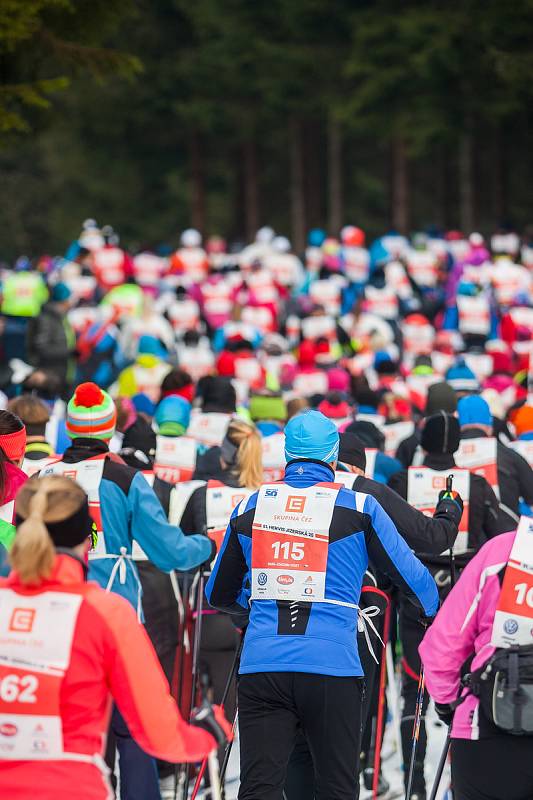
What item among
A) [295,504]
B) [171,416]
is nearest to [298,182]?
[171,416]

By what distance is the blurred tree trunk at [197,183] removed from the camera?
41.7m

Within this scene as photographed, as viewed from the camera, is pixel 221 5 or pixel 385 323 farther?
pixel 221 5

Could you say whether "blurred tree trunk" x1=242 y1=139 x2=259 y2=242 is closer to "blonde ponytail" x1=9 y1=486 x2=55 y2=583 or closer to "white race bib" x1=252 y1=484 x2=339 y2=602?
"white race bib" x1=252 y1=484 x2=339 y2=602

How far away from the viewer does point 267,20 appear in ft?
120

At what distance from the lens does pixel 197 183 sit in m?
41.9

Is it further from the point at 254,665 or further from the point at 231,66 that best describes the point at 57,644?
the point at 231,66

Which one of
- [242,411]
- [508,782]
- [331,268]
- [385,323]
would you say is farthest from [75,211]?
[508,782]

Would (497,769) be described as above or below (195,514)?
below

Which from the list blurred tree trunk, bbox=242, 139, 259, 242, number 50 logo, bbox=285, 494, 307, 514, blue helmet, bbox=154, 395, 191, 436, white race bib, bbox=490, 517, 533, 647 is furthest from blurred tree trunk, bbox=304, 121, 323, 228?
white race bib, bbox=490, 517, 533, 647

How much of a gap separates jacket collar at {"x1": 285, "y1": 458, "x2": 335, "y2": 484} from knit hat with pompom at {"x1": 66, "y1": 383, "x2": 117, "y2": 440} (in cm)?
127

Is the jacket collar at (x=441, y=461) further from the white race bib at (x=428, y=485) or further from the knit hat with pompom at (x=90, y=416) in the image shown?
the knit hat with pompom at (x=90, y=416)

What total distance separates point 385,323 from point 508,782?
1260 centimetres

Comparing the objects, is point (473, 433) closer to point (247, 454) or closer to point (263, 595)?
point (247, 454)

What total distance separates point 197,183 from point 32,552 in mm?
38318
